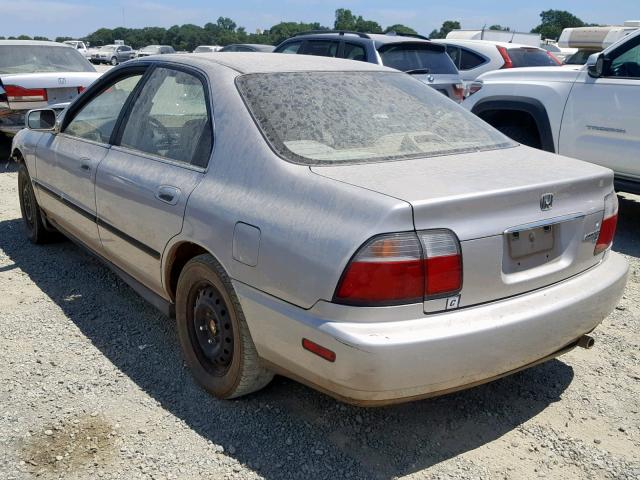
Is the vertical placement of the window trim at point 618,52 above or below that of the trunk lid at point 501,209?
above

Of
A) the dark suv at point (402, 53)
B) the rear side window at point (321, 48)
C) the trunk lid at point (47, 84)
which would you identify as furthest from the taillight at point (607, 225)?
the trunk lid at point (47, 84)

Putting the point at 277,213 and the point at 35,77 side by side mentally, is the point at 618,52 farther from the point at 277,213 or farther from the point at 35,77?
the point at 35,77

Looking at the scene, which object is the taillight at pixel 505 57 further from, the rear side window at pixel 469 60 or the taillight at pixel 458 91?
Result: the taillight at pixel 458 91

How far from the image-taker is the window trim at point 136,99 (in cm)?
309

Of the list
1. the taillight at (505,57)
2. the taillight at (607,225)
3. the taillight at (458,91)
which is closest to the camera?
the taillight at (607,225)

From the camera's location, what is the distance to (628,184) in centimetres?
561

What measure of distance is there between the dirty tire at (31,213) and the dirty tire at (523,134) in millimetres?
4520

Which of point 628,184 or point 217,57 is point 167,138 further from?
point 628,184

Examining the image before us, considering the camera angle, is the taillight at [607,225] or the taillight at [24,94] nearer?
the taillight at [607,225]

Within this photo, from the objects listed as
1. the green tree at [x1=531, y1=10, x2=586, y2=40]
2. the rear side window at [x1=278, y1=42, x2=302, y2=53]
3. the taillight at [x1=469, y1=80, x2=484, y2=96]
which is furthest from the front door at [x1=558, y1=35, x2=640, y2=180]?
the green tree at [x1=531, y1=10, x2=586, y2=40]

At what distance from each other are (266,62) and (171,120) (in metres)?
0.60

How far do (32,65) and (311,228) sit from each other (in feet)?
27.1

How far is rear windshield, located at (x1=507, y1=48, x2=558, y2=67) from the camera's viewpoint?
38.4 ft

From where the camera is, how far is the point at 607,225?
300 centimetres
